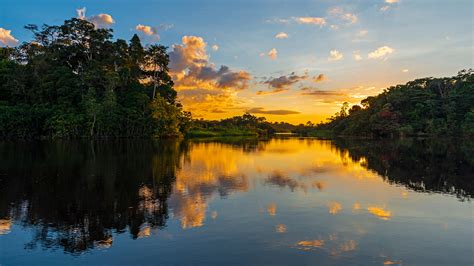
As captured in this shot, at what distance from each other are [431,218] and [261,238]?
21.1 feet

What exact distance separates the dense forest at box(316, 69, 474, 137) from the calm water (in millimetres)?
67780

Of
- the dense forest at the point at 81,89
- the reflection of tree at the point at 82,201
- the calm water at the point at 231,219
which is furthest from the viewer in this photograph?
the dense forest at the point at 81,89

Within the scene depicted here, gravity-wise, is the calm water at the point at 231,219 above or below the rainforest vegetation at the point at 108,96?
below

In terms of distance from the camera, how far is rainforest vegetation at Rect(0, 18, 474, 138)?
65.2 m

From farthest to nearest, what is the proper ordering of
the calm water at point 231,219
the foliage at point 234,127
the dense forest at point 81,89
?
the foliage at point 234,127 < the dense forest at point 81,89 < the calm water at point 231,219

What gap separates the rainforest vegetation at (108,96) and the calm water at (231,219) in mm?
48323

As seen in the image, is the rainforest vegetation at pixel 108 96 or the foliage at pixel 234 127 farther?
the foliage at pixel 234 127

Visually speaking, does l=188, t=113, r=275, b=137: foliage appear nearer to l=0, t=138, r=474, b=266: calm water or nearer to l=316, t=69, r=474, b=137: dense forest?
l=316, t=69, r=474, b=137: dense forest

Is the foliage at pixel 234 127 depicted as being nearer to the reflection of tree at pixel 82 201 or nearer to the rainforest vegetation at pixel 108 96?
the rainforest vegetation at pixel 108 96

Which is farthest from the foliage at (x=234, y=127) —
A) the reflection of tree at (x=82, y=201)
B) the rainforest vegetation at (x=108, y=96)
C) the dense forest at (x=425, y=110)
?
the reflection of tree at (x=82, y=201)

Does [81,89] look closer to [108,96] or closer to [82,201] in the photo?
[108,96]

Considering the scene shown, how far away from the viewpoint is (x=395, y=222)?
37.4 feet

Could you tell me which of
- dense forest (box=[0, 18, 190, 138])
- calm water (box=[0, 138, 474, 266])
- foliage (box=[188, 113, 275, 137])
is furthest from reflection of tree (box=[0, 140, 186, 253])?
foliage (box=[188, 113, 275, 137])

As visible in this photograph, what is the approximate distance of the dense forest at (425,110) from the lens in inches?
3142
